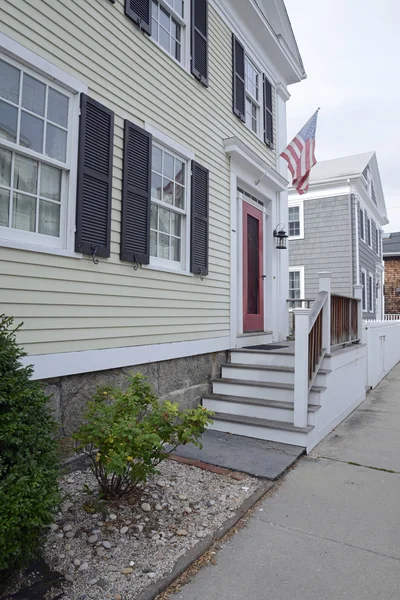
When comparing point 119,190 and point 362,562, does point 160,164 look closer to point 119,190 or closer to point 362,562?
point 119,190

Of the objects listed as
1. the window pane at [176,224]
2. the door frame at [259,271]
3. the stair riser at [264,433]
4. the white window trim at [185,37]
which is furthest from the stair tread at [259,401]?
the white window trim at [185,37]

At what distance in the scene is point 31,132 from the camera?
2.88 meters

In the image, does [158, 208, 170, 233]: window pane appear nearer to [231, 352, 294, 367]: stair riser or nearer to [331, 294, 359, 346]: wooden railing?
[231, 352, 294, 367]: stair riser

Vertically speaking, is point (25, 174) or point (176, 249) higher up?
point (25, 174)

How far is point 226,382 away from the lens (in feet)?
16.0

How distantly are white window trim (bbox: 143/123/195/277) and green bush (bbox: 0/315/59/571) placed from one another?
2222 mm

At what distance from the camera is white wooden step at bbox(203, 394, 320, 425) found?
164 inches

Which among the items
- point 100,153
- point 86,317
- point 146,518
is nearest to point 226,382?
point 86,317

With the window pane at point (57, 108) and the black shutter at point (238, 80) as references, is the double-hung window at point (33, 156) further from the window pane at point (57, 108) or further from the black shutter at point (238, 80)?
the black shutter at point (238, 80)

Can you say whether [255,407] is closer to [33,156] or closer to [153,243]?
[153,243]

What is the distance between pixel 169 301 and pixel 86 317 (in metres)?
1.22

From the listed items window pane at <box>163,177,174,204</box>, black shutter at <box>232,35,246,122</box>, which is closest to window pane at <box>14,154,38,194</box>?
window pane at <box>163,177,174,204</box>

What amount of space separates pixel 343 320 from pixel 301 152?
8.55ft

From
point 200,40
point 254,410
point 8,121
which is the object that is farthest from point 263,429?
point 200,40
